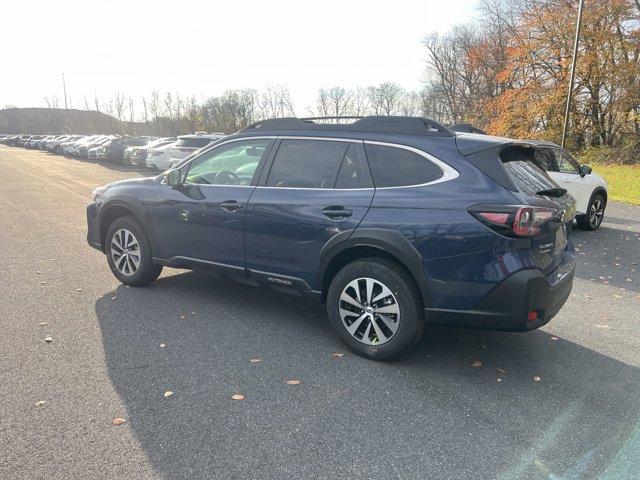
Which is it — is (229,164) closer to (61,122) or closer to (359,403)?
(359,403)

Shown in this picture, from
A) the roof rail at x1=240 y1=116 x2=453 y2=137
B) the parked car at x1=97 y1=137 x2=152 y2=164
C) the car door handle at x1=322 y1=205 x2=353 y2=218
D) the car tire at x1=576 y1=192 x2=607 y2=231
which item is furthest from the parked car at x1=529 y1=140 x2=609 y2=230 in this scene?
the parked car at x1=97 y1=137 x2=152 y2=164

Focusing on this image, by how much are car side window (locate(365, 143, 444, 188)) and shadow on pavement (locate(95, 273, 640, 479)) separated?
54.9 inches

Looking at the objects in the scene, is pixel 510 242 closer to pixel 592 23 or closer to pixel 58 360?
pixel 58 360

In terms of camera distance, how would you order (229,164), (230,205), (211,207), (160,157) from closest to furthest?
1. (230,205)
2. (211,207)
3. (229,164)
4. (160,157)

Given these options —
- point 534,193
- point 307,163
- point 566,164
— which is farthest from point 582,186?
point 307,163

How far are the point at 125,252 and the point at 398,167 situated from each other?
3.33 meters

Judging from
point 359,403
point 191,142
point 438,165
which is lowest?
point 359,403

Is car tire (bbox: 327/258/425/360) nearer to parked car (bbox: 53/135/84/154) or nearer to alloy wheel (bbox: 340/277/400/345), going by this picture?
alloy wheel (bbox: 340/277/400/345)

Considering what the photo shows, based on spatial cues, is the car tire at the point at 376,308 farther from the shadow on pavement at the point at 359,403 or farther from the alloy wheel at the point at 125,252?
the alloy wheel at the point at 125,252

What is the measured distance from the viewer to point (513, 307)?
3312 millimetres

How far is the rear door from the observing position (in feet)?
12.7

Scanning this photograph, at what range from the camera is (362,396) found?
3.31 metres

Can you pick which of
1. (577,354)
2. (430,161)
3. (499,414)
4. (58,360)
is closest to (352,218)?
(430,161)

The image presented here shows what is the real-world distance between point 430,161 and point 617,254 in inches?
232
